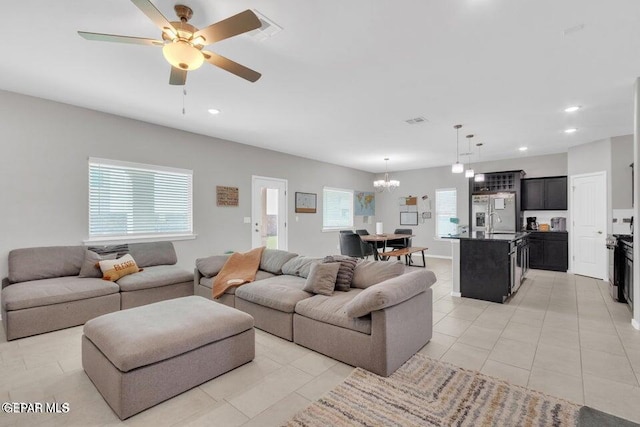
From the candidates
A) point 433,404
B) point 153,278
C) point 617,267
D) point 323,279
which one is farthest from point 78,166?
point 617,267

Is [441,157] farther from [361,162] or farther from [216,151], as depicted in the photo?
[216,151]

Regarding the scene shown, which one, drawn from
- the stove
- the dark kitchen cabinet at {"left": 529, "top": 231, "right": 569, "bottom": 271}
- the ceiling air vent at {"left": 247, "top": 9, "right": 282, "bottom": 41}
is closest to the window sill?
the ceiling air vent at {"left": 247, "top": 9, "right": 282, "bottom": 41}

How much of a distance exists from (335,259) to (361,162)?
5100 mm

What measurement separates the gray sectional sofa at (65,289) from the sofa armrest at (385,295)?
108 inches

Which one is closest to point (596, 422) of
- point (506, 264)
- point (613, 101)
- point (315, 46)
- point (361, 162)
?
point (506, 264)

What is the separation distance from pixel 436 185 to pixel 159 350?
8081 millimetres

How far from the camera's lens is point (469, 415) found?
5.95 ft

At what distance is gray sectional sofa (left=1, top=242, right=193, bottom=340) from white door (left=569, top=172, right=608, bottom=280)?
7262mm

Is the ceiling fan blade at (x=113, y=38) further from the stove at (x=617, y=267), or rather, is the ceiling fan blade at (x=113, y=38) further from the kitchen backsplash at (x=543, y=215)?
the kitchen backsplash at (x=543, y=215)

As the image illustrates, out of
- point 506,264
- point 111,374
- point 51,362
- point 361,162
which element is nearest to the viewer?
point 111,374

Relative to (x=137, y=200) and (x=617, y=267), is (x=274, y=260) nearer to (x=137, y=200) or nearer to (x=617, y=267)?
(x=137, y=200)

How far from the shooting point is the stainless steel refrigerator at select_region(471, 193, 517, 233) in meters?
6.77

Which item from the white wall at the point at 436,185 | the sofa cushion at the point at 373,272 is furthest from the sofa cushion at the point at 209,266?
the white wall at the point at 436,185

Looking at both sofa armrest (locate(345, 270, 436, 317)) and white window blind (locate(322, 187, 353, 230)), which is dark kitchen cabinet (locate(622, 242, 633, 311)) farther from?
white window blind (locate(322, 187, 353, 230))
